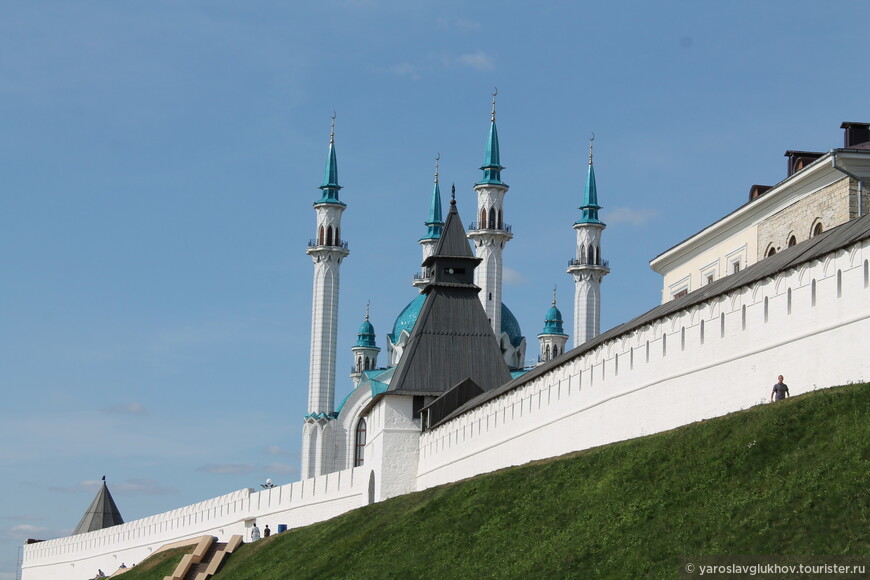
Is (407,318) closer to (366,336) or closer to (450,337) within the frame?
(366,336)

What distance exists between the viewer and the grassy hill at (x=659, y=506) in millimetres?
15125

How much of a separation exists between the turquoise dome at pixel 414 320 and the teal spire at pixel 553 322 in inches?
182

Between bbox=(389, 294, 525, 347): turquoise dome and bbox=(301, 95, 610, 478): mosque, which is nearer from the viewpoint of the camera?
bbox=(301, 95, 610, 478): mosque

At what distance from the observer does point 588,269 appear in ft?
223

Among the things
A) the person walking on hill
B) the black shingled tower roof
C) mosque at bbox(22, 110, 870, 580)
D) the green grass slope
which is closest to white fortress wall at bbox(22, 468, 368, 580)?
mosque at bbox(22, 110, 870, 580)

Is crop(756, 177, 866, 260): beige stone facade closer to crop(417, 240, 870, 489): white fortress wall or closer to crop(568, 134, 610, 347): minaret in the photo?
crop(417, 240, 870, 489): white fortress wall

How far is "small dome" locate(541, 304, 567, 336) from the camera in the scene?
78000 millimetres

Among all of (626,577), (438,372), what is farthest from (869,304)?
(438,372)

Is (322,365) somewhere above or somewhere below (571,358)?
above

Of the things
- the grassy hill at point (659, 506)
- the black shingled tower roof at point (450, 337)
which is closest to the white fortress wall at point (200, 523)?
the black shingled tower roof at point (450, 337)

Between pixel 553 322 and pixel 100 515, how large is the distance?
79.5 feet

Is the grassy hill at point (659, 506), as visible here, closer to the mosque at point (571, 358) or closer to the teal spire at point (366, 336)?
the mosque at point (571, 358)

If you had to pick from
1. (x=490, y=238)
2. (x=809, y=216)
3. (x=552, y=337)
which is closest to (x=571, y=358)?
(x=809, y=216)

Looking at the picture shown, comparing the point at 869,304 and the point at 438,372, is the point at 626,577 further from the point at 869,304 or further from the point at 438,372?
the point at 438,372
